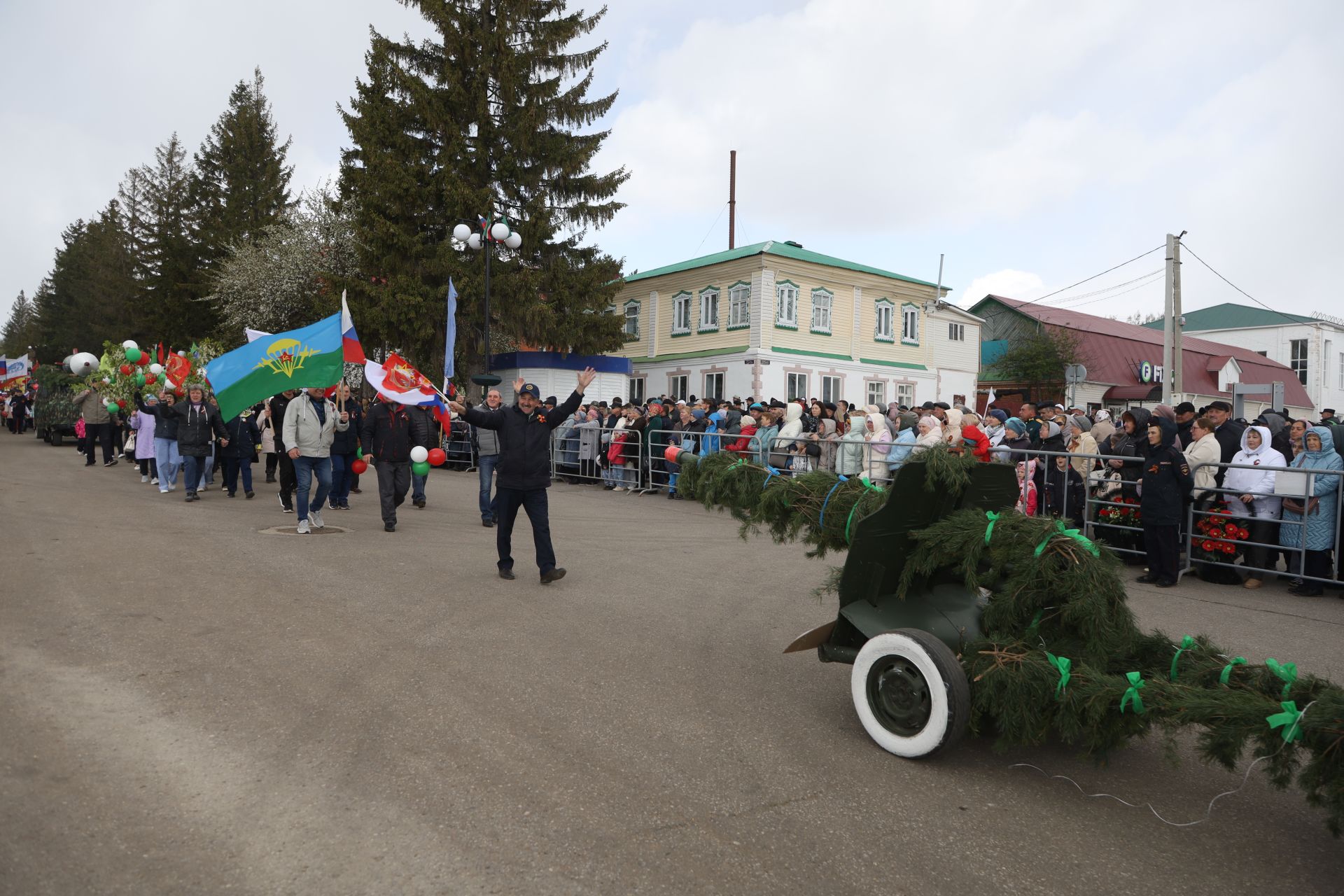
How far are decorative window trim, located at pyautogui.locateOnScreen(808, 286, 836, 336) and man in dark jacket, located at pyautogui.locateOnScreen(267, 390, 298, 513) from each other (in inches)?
876

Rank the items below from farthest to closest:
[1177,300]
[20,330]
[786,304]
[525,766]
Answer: [20,330] < [786,304] < [1177,300] < [525,766]

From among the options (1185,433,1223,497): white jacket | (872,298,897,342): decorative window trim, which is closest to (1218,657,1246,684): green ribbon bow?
(1185,433,1223,497): white jacket

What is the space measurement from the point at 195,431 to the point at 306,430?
Result: 4.16m

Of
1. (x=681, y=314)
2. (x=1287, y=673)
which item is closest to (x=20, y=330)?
(x=681, y=314)

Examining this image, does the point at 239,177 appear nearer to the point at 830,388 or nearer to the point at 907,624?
the point at 830,388

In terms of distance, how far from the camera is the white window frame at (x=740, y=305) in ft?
104

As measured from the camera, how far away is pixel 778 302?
104 feet

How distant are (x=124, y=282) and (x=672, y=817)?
60069 millimetres

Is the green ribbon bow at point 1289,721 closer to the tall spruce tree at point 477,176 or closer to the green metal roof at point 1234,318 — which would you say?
the tall spruce tree at point 477,176

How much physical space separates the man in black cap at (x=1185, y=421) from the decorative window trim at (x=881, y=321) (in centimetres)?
2418

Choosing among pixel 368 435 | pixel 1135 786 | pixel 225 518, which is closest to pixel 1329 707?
pixel 1135 786

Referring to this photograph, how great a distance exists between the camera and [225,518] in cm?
1170

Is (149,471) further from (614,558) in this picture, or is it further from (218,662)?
(218,662)

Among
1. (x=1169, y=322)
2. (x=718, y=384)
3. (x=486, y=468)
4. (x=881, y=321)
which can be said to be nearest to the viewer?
(x=486, y=468)
